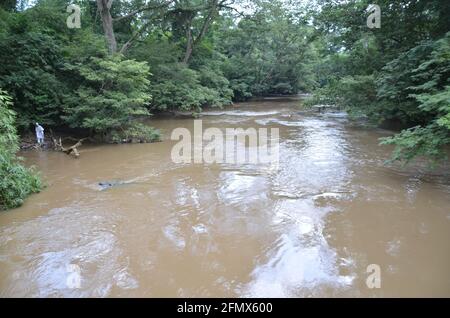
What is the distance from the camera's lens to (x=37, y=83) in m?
11.5

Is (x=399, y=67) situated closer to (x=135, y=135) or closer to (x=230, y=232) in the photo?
(x=230, y=232)

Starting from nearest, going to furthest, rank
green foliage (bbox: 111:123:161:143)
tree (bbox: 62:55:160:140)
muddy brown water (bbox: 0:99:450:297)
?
1. muddy brown water (bbox: 0:99:450:297)
2. tree (bbox: 62:55:160:140)
3. green foliage (bbox: 111:123:161:143)

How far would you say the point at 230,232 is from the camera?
526cm

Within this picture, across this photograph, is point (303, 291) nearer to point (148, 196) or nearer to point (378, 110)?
point (148, 196)

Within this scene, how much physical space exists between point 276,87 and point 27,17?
2484 cm

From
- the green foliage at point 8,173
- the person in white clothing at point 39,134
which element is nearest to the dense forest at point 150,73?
the green foliage at point 8,173

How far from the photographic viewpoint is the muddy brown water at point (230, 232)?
13.0 ft

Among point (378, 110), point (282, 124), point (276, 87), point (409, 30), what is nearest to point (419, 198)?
point (378, 110)

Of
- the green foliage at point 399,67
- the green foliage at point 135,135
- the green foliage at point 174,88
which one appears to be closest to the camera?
the green foliage at point 399,67

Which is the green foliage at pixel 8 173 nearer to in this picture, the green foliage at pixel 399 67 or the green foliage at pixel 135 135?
the green foliage at pixel 135 135

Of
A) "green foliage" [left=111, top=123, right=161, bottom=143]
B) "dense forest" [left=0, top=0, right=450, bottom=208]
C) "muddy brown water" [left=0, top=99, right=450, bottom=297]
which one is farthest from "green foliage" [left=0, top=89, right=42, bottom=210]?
"green foliage" [left=111, top=123, right=161, bottom=143]

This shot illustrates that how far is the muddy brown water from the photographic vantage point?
13.0 ft
